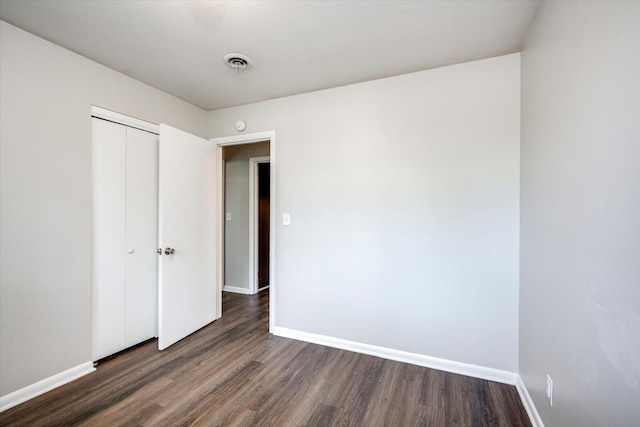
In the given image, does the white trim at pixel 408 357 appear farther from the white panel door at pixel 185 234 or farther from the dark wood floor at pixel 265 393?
the white panel door at pixel 185 234

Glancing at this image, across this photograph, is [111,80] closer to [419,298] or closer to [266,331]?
[266,331]

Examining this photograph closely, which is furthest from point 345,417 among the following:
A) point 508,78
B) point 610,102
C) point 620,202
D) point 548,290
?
point 508,78

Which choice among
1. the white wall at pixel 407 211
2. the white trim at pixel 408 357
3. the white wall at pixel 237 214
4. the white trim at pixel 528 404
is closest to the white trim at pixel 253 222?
the white wall at pixel 237 214

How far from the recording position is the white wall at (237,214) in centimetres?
410

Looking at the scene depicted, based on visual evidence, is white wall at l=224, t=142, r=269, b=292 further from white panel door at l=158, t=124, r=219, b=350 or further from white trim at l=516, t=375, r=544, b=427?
white trim at l=516, t=375, r=544, b=427

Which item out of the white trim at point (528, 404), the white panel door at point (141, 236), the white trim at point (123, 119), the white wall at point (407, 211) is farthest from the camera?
the white panel door at point (141, 236)

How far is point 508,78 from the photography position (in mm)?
1971

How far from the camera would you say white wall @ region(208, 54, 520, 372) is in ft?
6.52

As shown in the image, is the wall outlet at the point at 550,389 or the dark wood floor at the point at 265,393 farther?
the dark wood floor at the point at 265,393

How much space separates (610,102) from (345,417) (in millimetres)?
1946

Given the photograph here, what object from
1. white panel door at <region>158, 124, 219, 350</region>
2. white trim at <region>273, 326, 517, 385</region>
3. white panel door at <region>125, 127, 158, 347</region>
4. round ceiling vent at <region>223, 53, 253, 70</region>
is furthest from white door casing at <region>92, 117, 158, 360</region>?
white trim at <region>273, 326, 517, 385</region>

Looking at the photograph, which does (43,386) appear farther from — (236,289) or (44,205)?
(236,289)

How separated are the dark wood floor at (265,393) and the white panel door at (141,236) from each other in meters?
0.26

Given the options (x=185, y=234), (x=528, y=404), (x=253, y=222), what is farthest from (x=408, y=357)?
(x=253, y=222)
